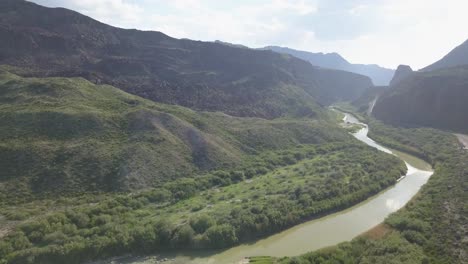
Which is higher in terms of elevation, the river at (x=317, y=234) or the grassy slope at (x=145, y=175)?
the grassy slope at (x=145, y=175)

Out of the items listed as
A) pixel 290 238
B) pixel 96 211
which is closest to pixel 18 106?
pixel 96 211

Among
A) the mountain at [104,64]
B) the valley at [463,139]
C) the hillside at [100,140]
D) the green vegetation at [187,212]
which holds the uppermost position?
the mountain at [104,64]

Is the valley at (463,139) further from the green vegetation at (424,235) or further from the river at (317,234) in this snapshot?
the river at (317,234)

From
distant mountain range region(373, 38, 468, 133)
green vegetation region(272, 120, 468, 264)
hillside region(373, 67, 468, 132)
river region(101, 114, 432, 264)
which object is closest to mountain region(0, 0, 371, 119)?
distant mountain range region(373, 38, 468, 133)

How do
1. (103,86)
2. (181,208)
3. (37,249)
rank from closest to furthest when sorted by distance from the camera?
(37,249), (181,208), (103,86)

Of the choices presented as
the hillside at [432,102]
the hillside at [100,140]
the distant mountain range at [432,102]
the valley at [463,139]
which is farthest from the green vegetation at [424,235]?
the distant mountain range at [432,102]

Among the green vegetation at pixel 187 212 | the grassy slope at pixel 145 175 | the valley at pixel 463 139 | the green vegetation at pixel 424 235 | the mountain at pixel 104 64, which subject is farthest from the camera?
the mountain at pixel 104 64

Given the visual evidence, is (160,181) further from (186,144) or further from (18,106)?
(18,106)
